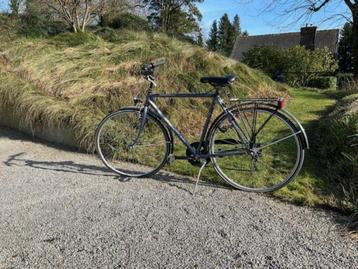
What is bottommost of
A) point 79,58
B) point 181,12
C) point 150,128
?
point 150,128

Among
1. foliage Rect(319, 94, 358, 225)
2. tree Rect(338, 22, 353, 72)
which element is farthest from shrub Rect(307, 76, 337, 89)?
tree Rect(338, 22, 353, 72)

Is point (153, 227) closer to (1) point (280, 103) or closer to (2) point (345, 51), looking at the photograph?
(1) point (280, 103)

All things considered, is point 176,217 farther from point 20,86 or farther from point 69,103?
point 20,86

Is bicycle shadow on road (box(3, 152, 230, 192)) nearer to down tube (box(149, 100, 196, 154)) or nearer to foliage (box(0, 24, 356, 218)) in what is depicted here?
foliage (box(0, 24, 356, 218))

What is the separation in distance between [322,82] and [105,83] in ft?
31.3

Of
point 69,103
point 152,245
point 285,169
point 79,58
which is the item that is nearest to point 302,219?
point 285,169

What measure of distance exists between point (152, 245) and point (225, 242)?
48cm

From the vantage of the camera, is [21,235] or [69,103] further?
[69,103]

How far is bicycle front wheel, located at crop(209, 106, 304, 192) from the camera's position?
10.3 ft

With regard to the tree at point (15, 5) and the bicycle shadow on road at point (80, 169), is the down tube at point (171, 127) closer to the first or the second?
the bicycle shadow on road at point (80, 169)

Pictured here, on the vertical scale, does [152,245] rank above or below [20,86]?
below

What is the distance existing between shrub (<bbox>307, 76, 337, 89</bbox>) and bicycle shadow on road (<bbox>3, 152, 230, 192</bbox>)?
10.3 meters

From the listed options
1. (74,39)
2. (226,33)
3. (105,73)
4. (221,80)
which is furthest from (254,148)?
(226,33)

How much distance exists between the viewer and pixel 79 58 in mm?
6070
